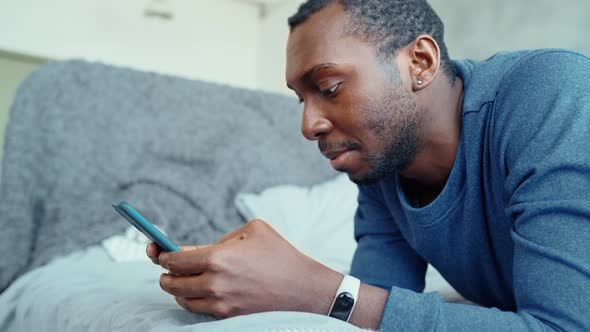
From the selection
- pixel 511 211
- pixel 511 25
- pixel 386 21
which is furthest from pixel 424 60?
pixel 511 25

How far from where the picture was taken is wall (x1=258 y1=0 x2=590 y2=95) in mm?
1515

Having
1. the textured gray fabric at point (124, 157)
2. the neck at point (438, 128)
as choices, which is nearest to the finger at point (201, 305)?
the neck at point (438, 128)

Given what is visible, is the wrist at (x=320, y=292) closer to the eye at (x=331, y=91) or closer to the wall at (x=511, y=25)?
the eye at (x=331, y=91)

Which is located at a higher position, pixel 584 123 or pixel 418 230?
pixel 584 123

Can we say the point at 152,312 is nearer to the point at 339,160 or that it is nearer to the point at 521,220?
the point at 339,160

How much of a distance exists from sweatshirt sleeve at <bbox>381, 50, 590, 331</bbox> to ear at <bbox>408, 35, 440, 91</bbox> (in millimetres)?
166

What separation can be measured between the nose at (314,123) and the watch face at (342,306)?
27 centimetres

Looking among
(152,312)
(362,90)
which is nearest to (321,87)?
(362,90)

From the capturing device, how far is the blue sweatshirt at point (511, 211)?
53 centimetres

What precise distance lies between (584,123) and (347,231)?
0.96m

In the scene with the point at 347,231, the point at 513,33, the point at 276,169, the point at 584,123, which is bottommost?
the point at 347,231

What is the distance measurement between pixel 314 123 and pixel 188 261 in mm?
295

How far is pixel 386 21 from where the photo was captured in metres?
0.77

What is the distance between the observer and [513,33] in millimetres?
1696
